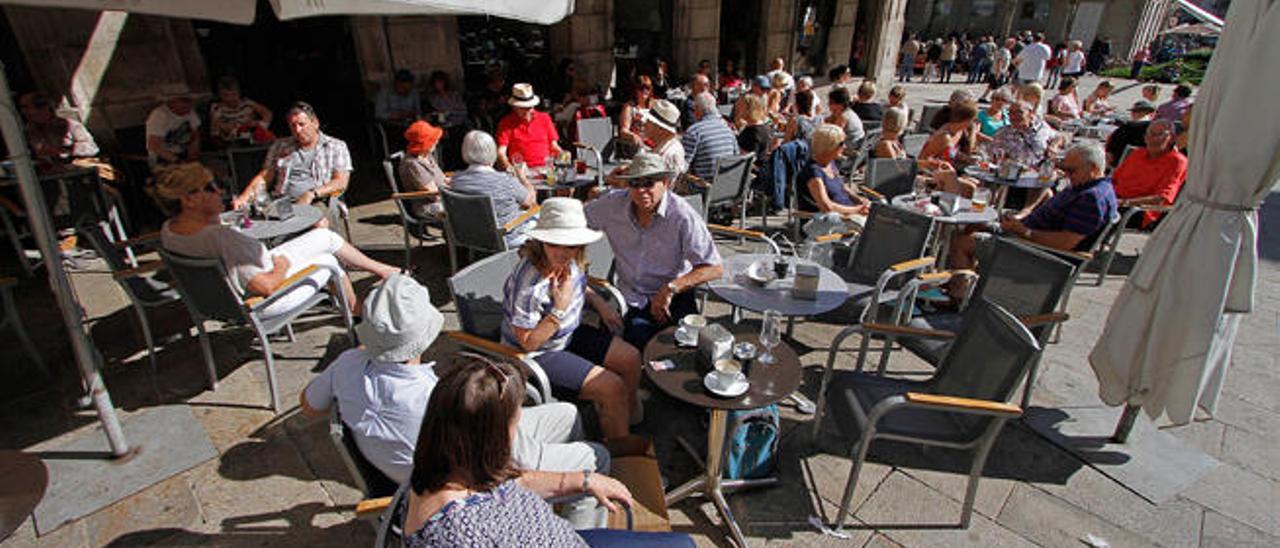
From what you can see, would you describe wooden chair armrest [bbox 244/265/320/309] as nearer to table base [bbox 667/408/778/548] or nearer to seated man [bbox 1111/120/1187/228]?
table base [bbox 667/408/778/548]

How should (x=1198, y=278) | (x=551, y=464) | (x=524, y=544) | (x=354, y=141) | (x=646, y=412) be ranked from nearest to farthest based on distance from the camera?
(x=524, y=544) → (x=551, y=464) → (x=1198, y=278) → (x=646, y=412) → (x=354, y=141)

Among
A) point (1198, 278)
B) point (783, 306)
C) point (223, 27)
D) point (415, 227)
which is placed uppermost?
point (223, 27)

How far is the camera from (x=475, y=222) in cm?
434

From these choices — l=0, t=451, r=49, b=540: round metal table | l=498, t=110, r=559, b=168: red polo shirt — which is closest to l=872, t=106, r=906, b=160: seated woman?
l=498, t=110, r=559, b=168: red polo shirt

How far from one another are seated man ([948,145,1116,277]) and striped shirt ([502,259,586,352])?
2.76 meters

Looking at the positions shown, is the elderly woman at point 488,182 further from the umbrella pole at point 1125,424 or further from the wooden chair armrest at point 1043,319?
the umbrella pole at point 1125,424

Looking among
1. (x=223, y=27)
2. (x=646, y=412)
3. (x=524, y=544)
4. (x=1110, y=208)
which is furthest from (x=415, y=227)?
(x=223, y=27)

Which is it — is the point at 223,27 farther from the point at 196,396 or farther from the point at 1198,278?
the point at 1198,278

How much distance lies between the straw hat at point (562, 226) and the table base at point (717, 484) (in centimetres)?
96

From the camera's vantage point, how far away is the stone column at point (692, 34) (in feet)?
36.8

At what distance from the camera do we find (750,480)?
2.90 metres

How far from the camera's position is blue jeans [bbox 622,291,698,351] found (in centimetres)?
328

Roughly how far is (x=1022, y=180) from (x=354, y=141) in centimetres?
880

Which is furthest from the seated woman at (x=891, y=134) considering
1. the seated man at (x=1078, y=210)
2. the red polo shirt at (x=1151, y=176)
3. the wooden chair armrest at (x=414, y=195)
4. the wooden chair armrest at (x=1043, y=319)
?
the wooden chair armrest at (x=414, y=195)
